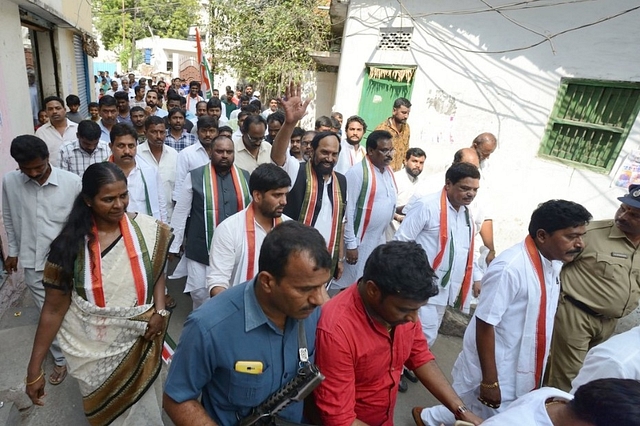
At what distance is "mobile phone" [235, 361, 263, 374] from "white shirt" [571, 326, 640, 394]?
139cm

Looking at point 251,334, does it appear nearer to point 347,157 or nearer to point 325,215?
point 325,215

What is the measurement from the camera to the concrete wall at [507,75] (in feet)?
17.7

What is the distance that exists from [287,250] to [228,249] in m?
1.23

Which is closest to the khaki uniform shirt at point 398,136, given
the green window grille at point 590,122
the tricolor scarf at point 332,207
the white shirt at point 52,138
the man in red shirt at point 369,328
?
the green window grille at point 590,122

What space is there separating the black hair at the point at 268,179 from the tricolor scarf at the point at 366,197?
1.47m

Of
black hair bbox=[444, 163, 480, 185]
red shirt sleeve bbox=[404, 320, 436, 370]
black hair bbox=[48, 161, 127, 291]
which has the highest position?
black hair bbox=[444, 163, 480, 185]

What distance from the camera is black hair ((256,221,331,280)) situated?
1.34 m

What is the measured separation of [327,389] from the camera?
5.02 feet

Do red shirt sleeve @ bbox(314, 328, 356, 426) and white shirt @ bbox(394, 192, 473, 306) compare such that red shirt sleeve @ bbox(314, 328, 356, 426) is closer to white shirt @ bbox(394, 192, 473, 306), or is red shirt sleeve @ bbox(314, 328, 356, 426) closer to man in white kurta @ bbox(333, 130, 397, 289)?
white shirt @ bbox(394, 192, 473, 306)

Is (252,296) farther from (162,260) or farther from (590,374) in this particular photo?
(590,374)

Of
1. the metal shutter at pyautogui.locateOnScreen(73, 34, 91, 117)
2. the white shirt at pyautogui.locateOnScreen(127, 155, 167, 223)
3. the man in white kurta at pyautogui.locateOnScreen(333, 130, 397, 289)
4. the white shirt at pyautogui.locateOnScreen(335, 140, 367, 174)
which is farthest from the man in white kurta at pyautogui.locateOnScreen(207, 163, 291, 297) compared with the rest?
the metal shutter at pyautogui.locateOnScreen(73, 34, 91, 117)

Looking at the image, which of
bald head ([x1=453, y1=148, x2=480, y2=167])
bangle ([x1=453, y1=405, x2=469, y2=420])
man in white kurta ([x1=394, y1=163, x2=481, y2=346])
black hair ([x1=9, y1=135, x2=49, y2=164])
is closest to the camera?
bangle ([x1=453, y1=405, x2=469, y2=420])

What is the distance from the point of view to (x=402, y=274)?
1.47 metres

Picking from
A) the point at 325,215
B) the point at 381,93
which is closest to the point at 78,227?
the point at 325,215
